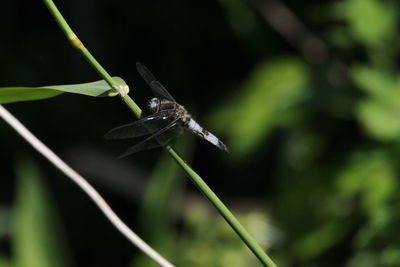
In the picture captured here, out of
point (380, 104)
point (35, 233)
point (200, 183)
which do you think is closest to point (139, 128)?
point (200, 183)

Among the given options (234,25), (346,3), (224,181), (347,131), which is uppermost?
(234,25)

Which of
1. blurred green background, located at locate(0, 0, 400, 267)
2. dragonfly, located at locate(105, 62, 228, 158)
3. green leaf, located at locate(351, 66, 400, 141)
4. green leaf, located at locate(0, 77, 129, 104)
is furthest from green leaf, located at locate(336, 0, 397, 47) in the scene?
green leaf, located at locate(0, 77, 129, 104)

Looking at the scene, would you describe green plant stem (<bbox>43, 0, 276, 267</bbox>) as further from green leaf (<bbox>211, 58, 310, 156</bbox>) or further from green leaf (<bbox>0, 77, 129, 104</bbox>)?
green leaf (<bbox>211, 58, 310, 156</bbox>)

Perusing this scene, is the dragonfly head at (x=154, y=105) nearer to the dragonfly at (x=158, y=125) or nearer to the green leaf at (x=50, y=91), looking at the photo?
the dragonfly at (x=158, y=125)

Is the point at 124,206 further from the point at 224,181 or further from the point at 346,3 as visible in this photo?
the point at 346,3

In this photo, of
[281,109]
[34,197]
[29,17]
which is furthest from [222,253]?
[29,17]

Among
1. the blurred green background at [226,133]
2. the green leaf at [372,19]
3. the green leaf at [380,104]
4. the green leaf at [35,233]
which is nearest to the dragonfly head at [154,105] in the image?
the blurred green background at [226,133]

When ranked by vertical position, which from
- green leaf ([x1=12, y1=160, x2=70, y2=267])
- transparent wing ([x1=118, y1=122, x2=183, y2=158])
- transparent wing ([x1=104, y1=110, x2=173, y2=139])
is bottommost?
transparent wing ([x1=118, y1=122, x2=183, y2=158])
